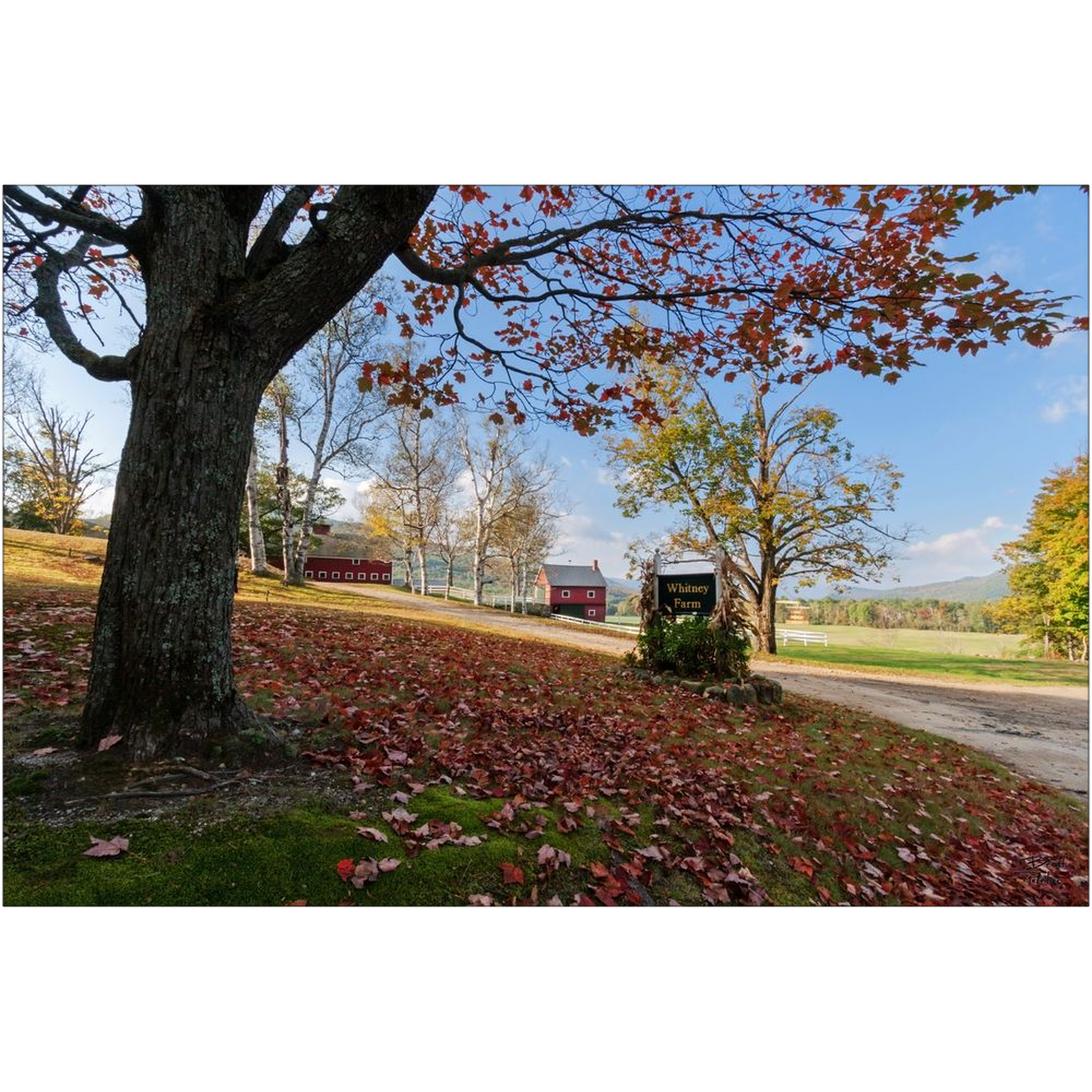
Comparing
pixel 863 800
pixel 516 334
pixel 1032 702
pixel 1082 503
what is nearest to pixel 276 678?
pixel 516 334

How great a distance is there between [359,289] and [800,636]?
495 centimetres

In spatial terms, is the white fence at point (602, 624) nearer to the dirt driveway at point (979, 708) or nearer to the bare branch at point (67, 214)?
the dirt driveway at point (979, 708)

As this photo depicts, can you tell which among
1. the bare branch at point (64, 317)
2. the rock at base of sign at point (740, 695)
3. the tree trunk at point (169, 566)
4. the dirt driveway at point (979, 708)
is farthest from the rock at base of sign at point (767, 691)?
the bare branch at point (64, 317)

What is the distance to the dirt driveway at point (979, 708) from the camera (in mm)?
2879

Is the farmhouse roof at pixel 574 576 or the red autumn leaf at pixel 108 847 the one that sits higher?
the farmhouse roof at pixel 574 576

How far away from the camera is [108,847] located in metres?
1.62

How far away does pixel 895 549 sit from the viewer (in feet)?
11.9

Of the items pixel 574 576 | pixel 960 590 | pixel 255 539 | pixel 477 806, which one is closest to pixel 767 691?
pixel 960 590

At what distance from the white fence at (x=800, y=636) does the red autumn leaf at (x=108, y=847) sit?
16.8ft

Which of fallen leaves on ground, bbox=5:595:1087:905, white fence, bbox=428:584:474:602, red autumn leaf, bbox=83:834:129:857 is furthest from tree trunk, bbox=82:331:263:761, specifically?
white fence, bbox=428:584:474:602

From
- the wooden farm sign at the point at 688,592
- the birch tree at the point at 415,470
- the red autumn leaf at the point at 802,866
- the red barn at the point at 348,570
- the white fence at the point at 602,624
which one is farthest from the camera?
the red barn at the point at 348,570

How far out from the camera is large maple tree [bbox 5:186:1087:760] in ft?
6.81

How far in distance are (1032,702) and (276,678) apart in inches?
208

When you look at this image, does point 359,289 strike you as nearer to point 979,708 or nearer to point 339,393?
point 339,393
